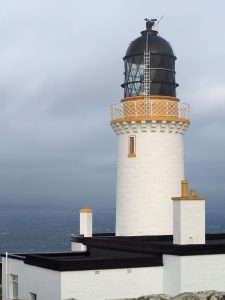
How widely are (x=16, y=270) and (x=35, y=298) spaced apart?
208 cm

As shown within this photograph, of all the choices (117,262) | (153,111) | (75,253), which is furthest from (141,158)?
(117,262)

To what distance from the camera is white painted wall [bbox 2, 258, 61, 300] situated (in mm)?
20002

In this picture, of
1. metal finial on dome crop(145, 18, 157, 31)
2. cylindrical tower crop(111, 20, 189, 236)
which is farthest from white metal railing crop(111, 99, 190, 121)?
metal finial on dome crop(145, 18, 157, 31)

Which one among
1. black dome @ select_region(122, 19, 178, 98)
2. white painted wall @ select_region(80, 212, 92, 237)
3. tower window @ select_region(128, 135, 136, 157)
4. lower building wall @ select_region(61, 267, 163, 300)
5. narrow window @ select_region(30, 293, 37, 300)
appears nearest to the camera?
lower building wall @ select_region(61, 267, 163, 300)

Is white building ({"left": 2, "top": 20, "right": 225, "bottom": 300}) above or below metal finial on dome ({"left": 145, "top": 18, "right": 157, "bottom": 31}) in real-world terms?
below

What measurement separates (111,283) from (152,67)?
10644 mm

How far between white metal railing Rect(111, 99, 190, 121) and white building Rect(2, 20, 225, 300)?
0.15 ft

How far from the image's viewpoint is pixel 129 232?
86.2ft

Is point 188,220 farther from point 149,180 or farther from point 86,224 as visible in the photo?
point 86,224

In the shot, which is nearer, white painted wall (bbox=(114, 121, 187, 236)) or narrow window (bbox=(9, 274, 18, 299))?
narrow window (bbox=(9, 274, 18, 299))

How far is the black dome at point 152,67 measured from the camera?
2667 cm

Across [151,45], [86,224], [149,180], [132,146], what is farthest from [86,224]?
[151,45]

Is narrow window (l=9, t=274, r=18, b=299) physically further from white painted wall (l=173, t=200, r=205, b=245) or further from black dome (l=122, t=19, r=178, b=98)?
black dome (l=122, t=19, r=178, b=98)

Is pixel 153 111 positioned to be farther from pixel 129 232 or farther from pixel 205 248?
pixel 205 248
